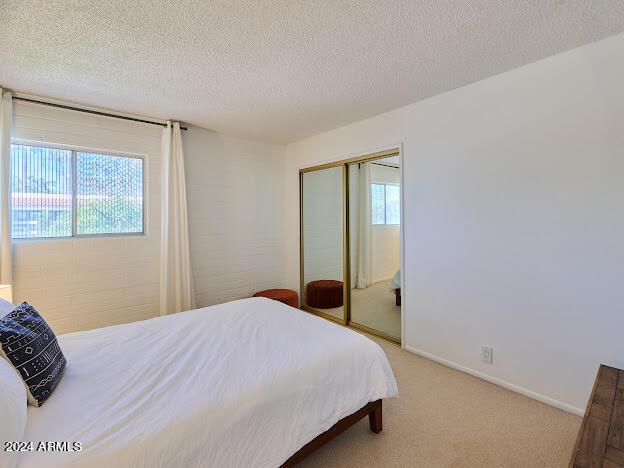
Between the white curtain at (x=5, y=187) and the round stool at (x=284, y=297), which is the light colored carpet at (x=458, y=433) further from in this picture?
the white curtain at (x=5, y=187)

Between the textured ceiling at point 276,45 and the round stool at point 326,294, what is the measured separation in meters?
2.31

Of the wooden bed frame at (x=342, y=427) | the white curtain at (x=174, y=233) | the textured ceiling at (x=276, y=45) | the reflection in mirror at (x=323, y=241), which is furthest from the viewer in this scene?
the reflection in mirror at (x=323, y=241)

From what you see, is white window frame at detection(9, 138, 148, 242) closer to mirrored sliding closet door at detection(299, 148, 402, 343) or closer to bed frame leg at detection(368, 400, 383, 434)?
mirrored sliding closet door at detection(299, 148, 402, 343)

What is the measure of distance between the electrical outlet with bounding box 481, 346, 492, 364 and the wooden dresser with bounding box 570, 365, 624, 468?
93cm

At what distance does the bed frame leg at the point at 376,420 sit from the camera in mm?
1804

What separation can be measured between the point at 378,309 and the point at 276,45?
287 cm

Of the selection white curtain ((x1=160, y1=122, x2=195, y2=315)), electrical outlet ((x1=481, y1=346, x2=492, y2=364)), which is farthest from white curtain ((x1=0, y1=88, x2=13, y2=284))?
electrical outlet ((x1=481, y1=346, x2=492, y2=364))

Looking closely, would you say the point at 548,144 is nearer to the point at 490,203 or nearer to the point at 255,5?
the point at 490,203

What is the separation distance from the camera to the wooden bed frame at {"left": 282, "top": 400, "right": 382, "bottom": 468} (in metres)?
1.42

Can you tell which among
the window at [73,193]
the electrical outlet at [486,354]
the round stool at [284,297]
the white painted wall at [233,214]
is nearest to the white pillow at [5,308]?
the window at [73,193]

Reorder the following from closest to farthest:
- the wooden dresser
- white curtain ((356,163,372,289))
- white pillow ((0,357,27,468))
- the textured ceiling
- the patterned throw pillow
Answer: white pillow ((0,357,27,468)) < the wooden dresser < the patterned throw pillow < the textured ceiling < white curtain ((356,163,372,289))

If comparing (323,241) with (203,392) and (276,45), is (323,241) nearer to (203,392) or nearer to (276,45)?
(276,45)

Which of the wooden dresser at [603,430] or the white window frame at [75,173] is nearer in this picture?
the wooden dresser at [603,430]

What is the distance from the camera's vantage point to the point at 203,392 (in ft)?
4.28
